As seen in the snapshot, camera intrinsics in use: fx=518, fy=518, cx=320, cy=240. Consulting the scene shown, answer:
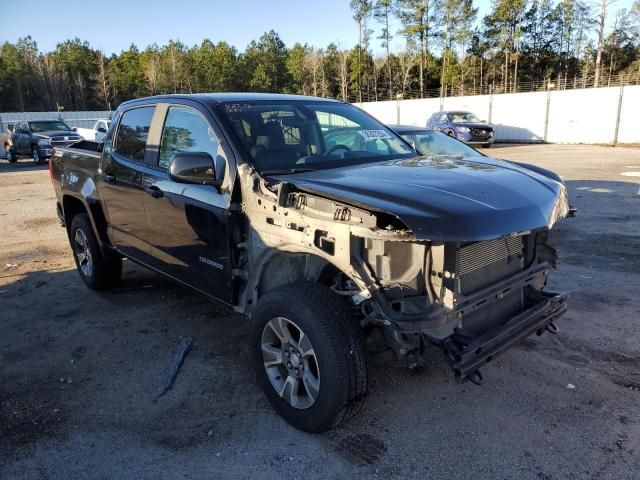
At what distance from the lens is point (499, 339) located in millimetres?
2869

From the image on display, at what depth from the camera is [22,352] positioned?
423cm

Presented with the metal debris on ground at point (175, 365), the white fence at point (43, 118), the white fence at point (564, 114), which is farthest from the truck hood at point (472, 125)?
the white fence at point (43, 118)

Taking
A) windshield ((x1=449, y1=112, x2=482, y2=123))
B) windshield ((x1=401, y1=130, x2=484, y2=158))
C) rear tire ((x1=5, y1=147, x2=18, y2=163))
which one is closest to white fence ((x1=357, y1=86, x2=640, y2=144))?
windshield ((x1=449, y1=112, x2=482, y2=123))

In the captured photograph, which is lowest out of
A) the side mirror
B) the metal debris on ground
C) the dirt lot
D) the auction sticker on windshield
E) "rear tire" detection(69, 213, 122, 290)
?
the dirt lot

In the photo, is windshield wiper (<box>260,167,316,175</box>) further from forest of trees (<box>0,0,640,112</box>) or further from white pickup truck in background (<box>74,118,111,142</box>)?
forest of trees (<box>0,0,640,112</box>)

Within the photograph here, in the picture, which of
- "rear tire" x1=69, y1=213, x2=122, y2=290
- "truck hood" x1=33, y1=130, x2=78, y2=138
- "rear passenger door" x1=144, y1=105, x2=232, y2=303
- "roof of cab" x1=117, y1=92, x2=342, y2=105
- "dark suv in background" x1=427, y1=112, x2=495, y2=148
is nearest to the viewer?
"rear passenger door" x1=144, y1=105, x2=232, y2=303

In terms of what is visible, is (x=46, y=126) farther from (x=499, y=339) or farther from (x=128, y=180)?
(x=499, y=339)

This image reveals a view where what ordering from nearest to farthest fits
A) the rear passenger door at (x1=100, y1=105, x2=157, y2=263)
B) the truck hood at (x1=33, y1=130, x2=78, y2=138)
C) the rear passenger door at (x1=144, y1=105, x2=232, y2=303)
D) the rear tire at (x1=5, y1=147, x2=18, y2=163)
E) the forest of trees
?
the rear passenger door at (x1=144, y1=105, x2=232, y2=303)
the rear passenger door at (x1=100, y1=105, x2=157, y2=263)
the truck hood at (x1=33, y1=130, x2=78, y2=138)
the rear tire at (x1=5, y1=147, x2=18, y2=163)
the forest of trees

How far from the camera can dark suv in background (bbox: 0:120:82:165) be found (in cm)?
2117

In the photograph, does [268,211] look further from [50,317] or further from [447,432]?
[50,317]

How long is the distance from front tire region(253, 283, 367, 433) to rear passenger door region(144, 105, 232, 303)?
2.08 ft

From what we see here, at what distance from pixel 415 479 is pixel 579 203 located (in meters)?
8.46

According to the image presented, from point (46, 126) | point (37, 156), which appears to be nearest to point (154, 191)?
point (37, 156)

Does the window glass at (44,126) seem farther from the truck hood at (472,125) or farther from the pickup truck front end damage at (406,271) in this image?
the pickup truck front end damage at (406,271)
